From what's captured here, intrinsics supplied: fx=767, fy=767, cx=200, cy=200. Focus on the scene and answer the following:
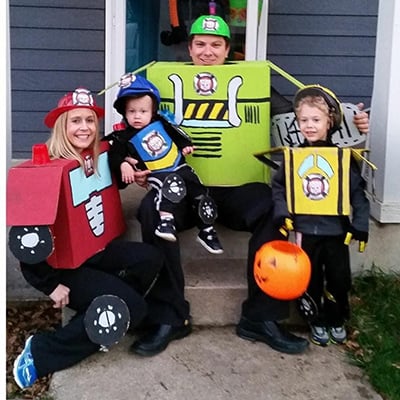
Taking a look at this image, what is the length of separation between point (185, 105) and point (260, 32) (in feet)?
5.99

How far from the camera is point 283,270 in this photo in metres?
3.39

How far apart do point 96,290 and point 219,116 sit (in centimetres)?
122

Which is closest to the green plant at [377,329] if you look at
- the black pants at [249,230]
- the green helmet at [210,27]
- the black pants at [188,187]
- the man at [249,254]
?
the man at [249,254]

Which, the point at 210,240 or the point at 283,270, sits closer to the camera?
the point at 283,270

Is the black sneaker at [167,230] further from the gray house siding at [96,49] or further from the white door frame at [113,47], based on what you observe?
the gray house siding at [96,49]

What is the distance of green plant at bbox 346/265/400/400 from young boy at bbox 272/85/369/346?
0.43 feet

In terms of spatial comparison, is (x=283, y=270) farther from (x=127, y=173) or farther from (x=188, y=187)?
(x=127, y=173)

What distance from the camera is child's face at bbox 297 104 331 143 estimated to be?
366 cm

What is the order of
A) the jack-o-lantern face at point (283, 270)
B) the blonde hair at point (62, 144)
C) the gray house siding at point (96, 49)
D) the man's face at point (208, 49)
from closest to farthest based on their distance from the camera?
the jack-o-lantern face at point (283, 270) < the blonde hair at point (62, 144) < the man's face at point (208, 49) < the gray house siding at point (96, 49)

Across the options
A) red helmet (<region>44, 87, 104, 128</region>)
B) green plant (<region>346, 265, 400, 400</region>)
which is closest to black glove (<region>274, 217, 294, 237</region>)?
green plant (<region>346, 265, 400, 400</region>)

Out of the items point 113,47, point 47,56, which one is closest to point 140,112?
point 113,47

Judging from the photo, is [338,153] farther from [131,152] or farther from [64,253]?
[64,253]

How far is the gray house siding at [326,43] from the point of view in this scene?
Answer: 5789 millimetres
